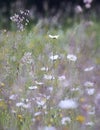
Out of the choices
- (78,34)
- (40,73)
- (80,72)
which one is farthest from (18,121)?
(78,34)

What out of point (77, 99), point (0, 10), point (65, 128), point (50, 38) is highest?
point (0, 10)

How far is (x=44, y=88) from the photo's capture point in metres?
3.86

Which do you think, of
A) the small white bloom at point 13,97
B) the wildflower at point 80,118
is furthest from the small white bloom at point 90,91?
the small white bloom at point 13,97

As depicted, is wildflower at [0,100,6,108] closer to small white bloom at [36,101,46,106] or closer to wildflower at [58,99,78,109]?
small white bloom at [36,101,46,106]

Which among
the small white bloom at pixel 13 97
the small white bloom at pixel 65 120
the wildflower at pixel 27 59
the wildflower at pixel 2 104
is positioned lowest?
the small white bloom at pixel 65 120

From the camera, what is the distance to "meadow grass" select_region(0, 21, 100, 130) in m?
3.45

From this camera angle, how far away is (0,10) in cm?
926

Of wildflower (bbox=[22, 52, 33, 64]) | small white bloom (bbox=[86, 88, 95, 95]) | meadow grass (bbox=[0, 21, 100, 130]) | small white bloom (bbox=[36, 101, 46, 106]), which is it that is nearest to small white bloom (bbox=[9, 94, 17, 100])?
meadow grass (bbox=[0, 21, 100, 130])

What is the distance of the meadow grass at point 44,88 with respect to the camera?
3.45m

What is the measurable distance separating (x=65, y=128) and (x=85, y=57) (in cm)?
193

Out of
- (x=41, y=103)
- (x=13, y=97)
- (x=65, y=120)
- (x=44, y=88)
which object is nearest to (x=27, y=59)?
(x=44, y=88)

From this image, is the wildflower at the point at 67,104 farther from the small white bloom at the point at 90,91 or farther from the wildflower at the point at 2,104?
the wildflower at the point at 2,104

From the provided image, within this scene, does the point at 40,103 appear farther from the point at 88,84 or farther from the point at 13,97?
the point at 88,84

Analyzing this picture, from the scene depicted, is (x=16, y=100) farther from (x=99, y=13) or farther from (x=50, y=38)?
(x=99, y=13)
